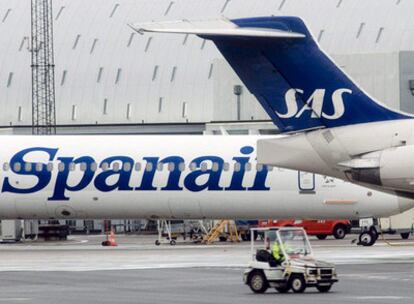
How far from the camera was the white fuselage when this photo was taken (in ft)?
175

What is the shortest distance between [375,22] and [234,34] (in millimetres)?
46283

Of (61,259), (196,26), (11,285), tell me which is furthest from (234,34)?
(61,259)

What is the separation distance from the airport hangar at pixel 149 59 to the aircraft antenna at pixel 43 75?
94 centimetres

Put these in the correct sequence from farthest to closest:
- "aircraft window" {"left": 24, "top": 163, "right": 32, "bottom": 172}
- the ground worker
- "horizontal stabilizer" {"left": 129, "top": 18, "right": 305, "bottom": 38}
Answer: "aircraft window" {"left": 24, "top": 163, "right": 32, "bottom": 172}
"horizontal stabilizer" {"left": 129, "top": 18, "right": 305, "bottom": 38}
the ground worker

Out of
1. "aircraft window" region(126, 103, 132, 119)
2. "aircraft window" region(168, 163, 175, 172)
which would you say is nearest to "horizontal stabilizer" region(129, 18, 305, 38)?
"aircraft window" region(168, 163, 175, 172)

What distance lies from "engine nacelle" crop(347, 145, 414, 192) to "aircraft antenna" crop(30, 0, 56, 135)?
48.1m

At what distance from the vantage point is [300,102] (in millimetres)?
40594

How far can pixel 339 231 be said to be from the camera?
68.5 meters

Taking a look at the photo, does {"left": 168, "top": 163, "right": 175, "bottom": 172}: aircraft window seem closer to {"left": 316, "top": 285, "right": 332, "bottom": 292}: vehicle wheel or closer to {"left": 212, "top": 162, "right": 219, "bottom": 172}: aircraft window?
{"left": 212, "top": 162, "right": 219, "bottom": 172}: aircraft window

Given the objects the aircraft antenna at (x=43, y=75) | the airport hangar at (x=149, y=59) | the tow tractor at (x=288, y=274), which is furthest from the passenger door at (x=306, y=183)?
the aircraft antenna at (x=43, y=75)

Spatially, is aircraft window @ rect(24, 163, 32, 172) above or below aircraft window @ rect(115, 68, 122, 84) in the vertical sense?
below

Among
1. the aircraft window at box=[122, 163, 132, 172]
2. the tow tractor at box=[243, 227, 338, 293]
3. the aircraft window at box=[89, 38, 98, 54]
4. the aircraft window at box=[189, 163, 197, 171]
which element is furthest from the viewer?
the aircraft window at box=[89, 38, 98, 54]

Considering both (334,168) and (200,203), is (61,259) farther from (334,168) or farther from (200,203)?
(334,168)

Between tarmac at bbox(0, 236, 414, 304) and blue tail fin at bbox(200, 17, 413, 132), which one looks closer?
tarmac at bbox(0, 236, 414, 304)
